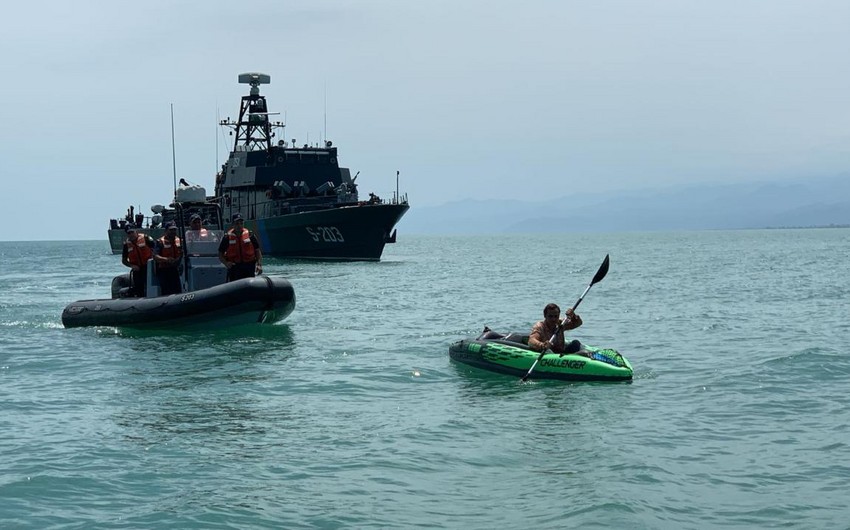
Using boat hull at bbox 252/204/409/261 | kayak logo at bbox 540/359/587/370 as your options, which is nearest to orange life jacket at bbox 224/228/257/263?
kayak logo at bbox 540/359/587/370

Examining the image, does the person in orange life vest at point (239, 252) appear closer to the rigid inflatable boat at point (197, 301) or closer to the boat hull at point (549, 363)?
the rigid inflatable boat at point (197, 301)

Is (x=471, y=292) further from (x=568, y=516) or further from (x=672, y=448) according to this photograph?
(x=568, y=516)

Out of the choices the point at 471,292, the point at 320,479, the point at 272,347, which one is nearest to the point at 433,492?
the point at 320,479

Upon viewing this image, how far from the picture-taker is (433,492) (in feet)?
32.4

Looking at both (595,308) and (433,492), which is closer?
(433,492)

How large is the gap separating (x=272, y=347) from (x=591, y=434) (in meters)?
9.94

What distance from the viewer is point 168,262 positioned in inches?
848

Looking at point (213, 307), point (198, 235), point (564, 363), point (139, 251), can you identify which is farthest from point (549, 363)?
point (139, 251)

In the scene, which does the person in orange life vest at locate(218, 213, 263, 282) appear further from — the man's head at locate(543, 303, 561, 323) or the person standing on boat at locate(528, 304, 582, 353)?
the man's head at locate(543, 303, 561, 323)

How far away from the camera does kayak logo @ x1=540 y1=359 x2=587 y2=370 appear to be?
15.4 meters

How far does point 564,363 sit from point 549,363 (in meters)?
0.23

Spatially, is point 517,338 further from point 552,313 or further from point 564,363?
point 564,363

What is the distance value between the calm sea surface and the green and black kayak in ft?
0.79

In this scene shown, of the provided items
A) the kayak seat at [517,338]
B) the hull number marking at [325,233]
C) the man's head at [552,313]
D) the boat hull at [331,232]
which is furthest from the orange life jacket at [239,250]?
the hull number marking at [325,233]
